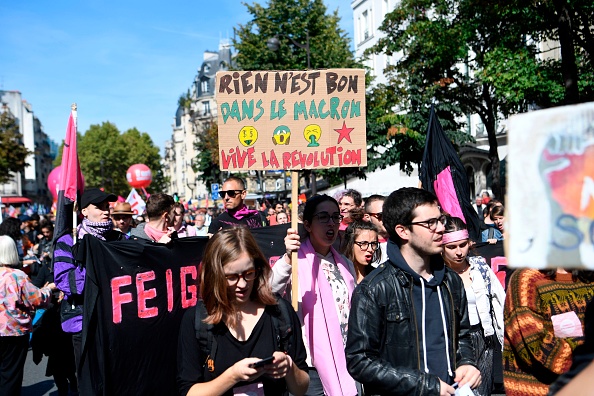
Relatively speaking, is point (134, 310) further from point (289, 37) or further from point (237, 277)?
point (289, 37)

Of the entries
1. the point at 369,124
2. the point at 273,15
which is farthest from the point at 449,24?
the point at 273,15

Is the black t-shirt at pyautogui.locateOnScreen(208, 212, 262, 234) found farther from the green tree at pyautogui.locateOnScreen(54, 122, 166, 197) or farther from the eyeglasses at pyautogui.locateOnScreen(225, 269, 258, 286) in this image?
the green tree at pyautogui.locateOnScreen(54, 122, 166, 197)

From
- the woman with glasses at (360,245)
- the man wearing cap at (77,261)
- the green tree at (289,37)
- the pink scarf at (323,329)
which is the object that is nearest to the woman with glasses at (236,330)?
the pink scarf at (323,329)

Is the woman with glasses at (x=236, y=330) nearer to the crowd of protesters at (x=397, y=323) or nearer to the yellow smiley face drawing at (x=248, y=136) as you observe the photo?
the crowd of protesters at (x=397, y=323)

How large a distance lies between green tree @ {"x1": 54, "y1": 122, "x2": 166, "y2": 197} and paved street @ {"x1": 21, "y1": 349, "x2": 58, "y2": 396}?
258 feet

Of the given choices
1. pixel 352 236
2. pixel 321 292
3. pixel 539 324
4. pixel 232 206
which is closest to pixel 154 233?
pixel 232 206

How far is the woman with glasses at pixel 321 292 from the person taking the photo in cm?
439

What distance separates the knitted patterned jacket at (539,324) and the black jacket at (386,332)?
12.6 inches

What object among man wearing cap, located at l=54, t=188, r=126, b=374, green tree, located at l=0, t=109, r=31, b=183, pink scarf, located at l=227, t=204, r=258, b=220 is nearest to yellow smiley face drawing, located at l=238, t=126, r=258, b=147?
man wearing cap, located at l=54, t=188, r=126, b=374

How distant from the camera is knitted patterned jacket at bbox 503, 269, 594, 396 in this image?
11.1ft

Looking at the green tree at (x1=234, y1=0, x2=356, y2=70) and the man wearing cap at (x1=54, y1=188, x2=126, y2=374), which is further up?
the green tree at (x1=234, y1=0, x2=356, y2=70)

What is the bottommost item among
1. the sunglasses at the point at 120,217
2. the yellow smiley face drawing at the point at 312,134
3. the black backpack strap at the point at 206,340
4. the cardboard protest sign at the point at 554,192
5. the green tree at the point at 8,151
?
the black backpack strap at the point at 206,340

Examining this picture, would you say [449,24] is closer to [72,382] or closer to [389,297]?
[72,382]

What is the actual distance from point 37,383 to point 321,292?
5.63 meters
